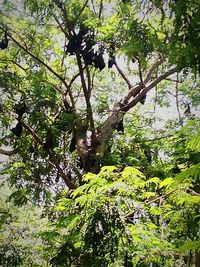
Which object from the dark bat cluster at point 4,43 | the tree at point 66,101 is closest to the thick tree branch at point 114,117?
the tree at point 66,101

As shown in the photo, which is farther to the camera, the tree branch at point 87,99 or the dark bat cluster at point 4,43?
the dark bat cluster at point 4,43

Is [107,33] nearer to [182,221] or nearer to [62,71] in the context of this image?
[62,71]

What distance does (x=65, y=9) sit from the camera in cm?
696

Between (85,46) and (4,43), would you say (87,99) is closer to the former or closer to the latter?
(85,46)

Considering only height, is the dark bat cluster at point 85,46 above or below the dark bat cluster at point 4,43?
below

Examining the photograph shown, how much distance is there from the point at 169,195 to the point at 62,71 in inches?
237

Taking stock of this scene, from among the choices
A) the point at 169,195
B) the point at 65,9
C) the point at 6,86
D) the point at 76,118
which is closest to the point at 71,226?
the point at 169,195

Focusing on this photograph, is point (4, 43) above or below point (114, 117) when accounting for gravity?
above

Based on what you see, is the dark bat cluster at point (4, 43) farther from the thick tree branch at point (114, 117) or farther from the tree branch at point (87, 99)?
the thick tree branch at point (114, 117)

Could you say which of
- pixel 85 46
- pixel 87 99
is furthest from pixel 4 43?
pixel 87 99

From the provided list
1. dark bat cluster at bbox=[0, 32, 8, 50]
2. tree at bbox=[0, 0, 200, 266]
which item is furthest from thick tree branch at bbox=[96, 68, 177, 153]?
dark bat cluster at bbox=[0, 32, 8, 50]

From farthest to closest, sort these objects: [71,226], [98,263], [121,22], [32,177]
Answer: [32,177], [121,22], [71,226], [98,263]

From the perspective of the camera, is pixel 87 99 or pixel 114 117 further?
pixel 114 117

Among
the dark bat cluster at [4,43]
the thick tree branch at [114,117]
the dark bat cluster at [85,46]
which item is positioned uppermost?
the dark bat cluster at [4,43]
